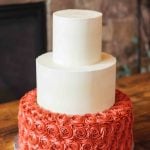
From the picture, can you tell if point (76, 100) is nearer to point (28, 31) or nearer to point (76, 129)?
point (76, 129)

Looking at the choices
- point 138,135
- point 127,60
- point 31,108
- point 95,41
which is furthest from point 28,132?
point 127,60

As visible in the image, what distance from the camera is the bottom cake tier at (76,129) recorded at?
3.35 ft

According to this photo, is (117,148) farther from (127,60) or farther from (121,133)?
(127,60)

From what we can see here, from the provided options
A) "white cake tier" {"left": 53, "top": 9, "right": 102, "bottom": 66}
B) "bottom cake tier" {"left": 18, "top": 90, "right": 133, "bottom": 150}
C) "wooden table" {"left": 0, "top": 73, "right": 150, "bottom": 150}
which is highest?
"white cake tier" {"left": 53, "top": 9, "right": 102, "bottom": 66}

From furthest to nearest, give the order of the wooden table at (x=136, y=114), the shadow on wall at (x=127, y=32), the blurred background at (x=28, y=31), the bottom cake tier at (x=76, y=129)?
the shadow on wall at (x=127, y=32)
the blurred background at (x=28, y=31)
the wooden table at (x=136, y=114)
the bottom cake tier at (x=76, y=129)

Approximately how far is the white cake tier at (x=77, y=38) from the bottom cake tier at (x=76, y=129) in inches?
6.4

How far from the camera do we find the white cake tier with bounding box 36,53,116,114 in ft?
3.44

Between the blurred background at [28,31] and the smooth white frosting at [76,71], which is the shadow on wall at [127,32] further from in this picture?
the smooth white frosting at [76,71]

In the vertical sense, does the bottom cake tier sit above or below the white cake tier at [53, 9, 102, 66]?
below

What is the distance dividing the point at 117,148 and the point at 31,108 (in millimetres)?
284

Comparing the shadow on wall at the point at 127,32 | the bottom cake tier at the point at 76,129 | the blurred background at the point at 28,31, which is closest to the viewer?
the bottom cake tier at the point at 76,129

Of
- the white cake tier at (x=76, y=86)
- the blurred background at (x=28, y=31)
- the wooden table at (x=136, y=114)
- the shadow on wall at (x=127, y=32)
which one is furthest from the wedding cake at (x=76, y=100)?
the shadow on wall at (x=127, y=32)

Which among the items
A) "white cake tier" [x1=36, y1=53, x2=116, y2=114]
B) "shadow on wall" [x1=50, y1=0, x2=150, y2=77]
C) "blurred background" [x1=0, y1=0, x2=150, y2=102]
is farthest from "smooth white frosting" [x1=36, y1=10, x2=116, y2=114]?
"shadow on wall" [x1=50, y1=0, x2=150, y2=77]

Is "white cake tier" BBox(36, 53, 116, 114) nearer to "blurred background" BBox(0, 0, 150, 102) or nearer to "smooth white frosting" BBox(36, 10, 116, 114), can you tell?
"smooth white frosting" BBox(36, 10, 116, 114)
